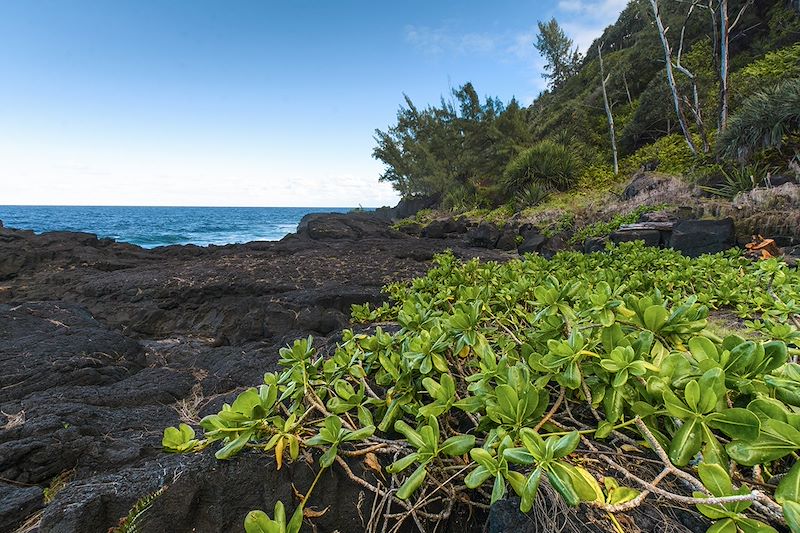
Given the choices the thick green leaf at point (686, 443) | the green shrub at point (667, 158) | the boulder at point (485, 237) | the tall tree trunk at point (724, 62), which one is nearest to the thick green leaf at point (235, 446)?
the thick green leaf at point (686, 443)

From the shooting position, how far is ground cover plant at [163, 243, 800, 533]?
0.63m

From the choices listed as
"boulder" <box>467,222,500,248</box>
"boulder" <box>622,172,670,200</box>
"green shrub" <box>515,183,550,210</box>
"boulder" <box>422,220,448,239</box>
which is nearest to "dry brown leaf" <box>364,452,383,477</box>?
"boulder" <box>467,222,500,248</box>

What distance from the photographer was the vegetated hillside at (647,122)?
33.4 ft

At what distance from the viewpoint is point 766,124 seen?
7.62 m

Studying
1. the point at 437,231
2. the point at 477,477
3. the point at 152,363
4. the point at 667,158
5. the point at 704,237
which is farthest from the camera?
the point at 437,231

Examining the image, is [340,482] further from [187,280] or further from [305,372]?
[187,280]

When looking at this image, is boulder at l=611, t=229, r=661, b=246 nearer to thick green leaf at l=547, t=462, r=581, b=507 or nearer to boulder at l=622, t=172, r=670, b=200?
boulder at l=622, t=172, r=670, b=200

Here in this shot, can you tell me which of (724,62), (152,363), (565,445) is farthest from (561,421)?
(724,62)

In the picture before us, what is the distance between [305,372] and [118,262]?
35.1 ft

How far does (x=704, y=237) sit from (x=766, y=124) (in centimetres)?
420

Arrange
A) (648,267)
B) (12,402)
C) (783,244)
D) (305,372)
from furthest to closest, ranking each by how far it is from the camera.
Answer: (783,244)
(648,267)
(12,402)
(305,372)

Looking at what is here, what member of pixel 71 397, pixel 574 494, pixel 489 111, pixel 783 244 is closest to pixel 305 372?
pixel 574 494

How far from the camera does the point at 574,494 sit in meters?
0.61

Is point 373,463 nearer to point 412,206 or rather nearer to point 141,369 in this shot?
point 141,369
